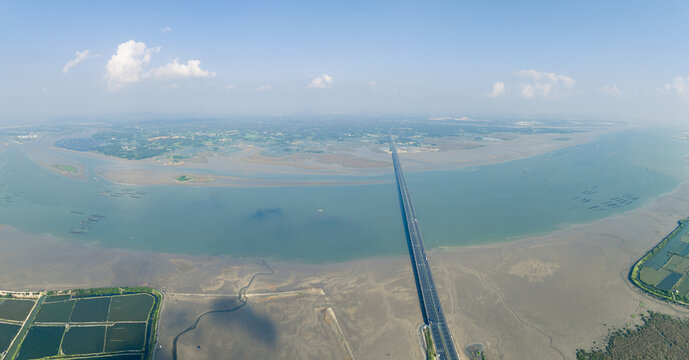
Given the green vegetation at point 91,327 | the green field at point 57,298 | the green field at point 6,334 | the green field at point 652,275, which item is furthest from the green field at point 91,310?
the green field at point 652,275

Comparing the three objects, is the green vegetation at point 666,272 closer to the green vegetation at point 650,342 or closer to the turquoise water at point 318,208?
the green vegetation at point 650,342

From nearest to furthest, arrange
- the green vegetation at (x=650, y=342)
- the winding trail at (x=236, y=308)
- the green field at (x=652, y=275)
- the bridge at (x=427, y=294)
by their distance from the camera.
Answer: the green vegetation at (x=650, y=342)
the bridge at (x=427, y=294)
the winding trail at (x=236, y=308)
the green field at (x=652, y=275)

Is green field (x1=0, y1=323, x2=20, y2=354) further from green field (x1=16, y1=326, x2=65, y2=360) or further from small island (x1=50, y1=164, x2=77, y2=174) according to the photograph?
small island (x1=50, y1=164, x2=77, y2=174)

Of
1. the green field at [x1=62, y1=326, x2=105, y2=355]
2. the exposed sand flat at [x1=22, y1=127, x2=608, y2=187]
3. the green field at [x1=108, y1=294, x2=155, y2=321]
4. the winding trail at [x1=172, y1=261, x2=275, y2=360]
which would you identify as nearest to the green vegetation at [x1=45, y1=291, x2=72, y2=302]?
the green field at [x1=108, y1=294, x2=155, y2=321]

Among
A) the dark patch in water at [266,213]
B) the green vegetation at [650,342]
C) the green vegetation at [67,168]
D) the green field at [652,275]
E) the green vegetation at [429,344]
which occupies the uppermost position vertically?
the green vegetation at [67,168]

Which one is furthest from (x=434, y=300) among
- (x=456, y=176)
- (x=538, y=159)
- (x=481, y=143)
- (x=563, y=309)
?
(x=481, y=143)

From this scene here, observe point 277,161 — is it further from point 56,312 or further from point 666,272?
point 666,272
